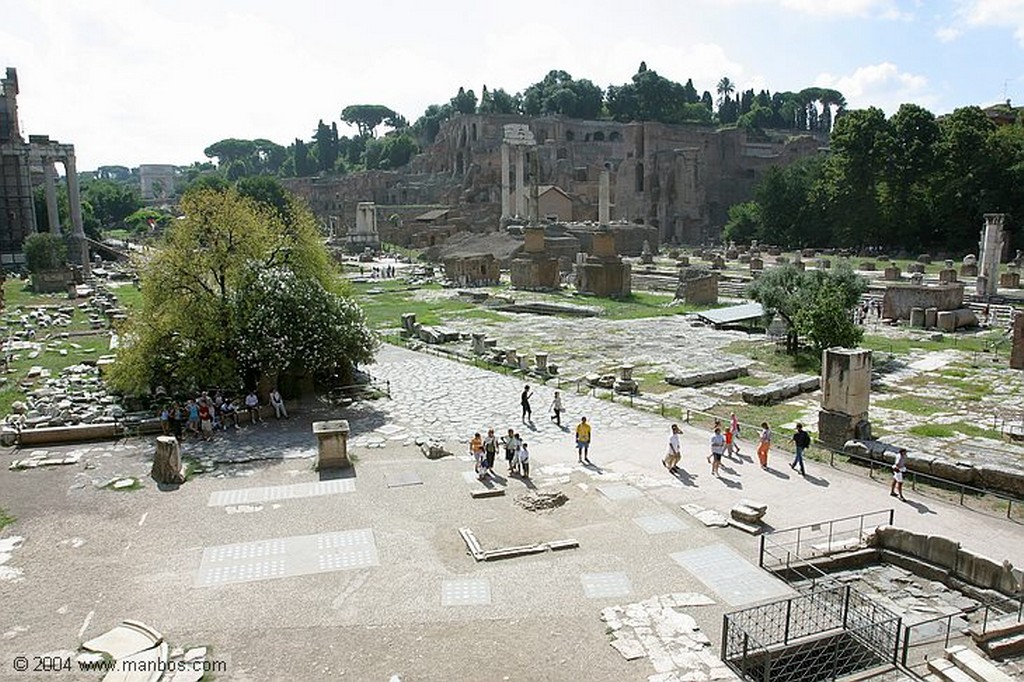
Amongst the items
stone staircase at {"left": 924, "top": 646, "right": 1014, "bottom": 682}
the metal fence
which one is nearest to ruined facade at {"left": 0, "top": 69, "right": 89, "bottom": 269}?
the metal fence

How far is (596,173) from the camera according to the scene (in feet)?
297

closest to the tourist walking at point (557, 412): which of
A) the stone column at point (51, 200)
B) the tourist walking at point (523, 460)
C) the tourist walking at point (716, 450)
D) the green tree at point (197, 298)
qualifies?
the tourist walking at point (523, 460)

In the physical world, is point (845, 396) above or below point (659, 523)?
above

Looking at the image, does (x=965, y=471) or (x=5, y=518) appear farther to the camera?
(x=965, y=471)

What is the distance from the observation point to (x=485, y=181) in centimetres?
9212

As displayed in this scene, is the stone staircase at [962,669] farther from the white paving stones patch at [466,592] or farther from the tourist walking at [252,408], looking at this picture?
the tourist walking at [252,408]

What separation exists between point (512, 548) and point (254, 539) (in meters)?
3.67

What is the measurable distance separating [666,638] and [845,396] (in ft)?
29.1

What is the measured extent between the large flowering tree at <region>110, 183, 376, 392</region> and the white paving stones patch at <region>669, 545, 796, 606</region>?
425 inches

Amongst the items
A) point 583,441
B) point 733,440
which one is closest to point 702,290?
point 733,440

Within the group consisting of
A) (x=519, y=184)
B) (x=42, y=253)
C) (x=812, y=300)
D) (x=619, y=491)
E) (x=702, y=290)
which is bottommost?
(x=619, y=491)

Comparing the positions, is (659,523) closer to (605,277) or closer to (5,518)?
(5,518)

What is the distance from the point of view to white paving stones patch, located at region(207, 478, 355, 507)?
12797 millimetres

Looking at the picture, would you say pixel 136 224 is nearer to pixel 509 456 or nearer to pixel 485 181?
pixel 485 181
